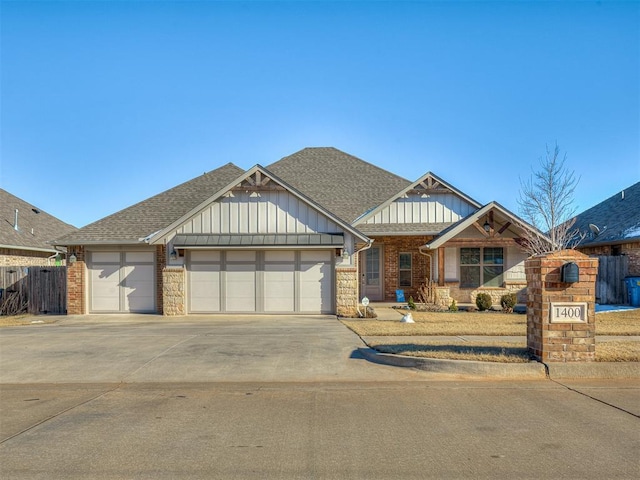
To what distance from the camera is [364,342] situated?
36.7 ft

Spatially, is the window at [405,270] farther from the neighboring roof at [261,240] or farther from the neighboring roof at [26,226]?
the neighboring roof at [26,226]

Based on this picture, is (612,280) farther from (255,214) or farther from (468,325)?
(255,214)

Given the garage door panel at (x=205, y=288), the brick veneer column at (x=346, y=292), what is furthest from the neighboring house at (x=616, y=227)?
the garage door panel at (x=205, y=288)

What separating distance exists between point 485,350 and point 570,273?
7.17 feet

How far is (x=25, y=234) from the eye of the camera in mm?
26219

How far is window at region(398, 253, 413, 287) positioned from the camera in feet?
73.5

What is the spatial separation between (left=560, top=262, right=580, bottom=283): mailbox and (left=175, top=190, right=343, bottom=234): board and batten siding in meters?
10.2

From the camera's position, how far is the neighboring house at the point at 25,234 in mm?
24094

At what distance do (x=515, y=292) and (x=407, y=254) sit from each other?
470 cm

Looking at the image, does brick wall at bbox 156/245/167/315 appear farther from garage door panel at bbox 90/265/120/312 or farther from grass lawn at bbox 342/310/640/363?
grass lawn at bbox 342/310/640/363

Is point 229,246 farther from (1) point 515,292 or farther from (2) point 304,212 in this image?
(1) point 515,292

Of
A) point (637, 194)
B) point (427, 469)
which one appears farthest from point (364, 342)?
point (637, 194)

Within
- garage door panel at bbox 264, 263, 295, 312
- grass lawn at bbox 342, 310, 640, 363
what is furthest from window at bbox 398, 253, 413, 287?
garage door panel at bbox 264, 263, 295, 312

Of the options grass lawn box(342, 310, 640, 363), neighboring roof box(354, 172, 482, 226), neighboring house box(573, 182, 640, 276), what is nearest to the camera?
grass lawn box(342, 310, 640, 363)
